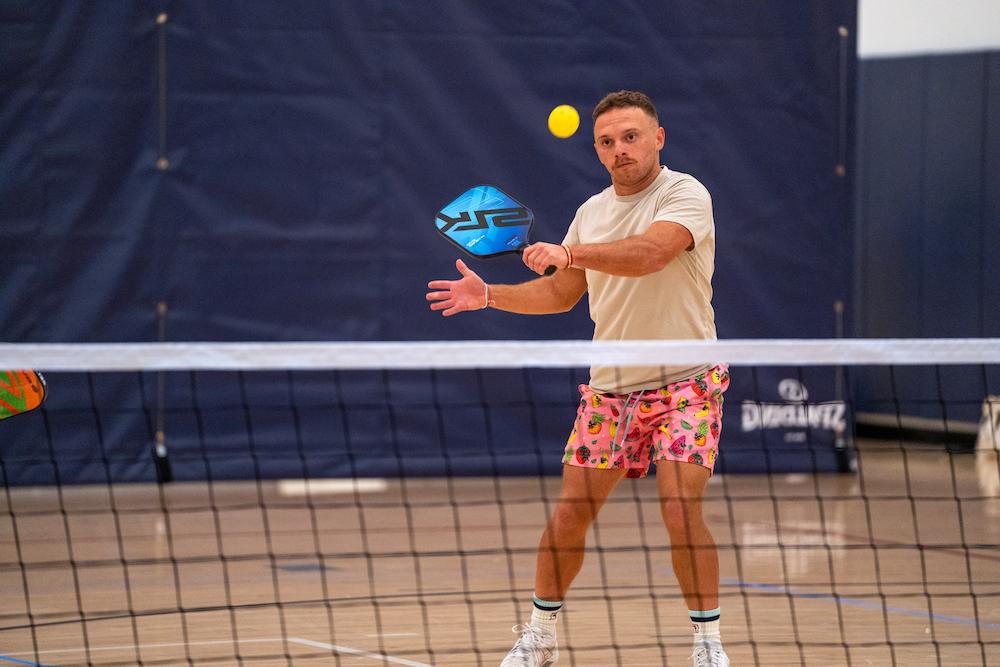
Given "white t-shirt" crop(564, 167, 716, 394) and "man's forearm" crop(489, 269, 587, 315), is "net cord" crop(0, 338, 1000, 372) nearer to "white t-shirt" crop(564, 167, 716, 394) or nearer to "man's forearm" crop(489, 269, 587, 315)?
"white t-shirt" crop(564, 167, 716, 394)

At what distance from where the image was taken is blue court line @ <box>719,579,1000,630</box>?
4.91m

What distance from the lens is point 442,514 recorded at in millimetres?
7895

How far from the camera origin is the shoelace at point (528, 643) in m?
3.99

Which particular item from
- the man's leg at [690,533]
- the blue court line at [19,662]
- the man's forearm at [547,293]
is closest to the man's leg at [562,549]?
the man's leg at [690,533]

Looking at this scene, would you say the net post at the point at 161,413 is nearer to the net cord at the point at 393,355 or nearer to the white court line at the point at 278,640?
the white court line at the point at 278,640

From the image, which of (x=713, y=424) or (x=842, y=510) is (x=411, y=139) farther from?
(x=713, y=424)

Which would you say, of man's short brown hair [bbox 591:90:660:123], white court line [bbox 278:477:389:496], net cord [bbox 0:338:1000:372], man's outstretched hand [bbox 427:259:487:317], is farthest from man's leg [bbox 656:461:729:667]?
white court line [bbox 278:477:389:496]

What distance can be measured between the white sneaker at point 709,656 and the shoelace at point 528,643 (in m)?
0.49

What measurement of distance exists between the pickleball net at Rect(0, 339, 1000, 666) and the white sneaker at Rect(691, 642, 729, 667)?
537 millimetres

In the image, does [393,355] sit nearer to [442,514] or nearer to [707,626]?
[707,626]

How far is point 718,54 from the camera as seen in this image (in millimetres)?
9156

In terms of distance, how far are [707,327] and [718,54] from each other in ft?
18.0

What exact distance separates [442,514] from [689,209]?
4.33 m

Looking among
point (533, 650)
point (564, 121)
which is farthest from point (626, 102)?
point (533, 650)
